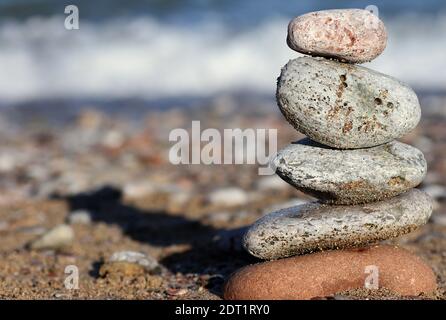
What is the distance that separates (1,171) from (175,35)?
10309 millimetres

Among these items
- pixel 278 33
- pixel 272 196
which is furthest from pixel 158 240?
pixel 278 33

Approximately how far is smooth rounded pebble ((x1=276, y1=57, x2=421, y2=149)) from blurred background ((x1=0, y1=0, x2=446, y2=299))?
1.44 metres

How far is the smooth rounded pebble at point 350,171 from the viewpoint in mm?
5074

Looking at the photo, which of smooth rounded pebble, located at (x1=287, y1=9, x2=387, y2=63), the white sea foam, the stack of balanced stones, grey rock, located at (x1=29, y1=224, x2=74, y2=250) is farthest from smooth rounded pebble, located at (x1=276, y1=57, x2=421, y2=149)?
the white sea foam

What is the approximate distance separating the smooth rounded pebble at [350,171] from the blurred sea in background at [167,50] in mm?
10910

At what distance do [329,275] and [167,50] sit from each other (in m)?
15.1

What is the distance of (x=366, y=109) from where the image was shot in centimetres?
507

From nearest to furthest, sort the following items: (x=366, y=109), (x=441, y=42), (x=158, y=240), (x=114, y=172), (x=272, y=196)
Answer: (x=366, y=109), (x=158, y=240), (x=272, y=196), (x=114, y=172), (x=441, y=42)

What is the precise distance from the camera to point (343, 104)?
5.03m
